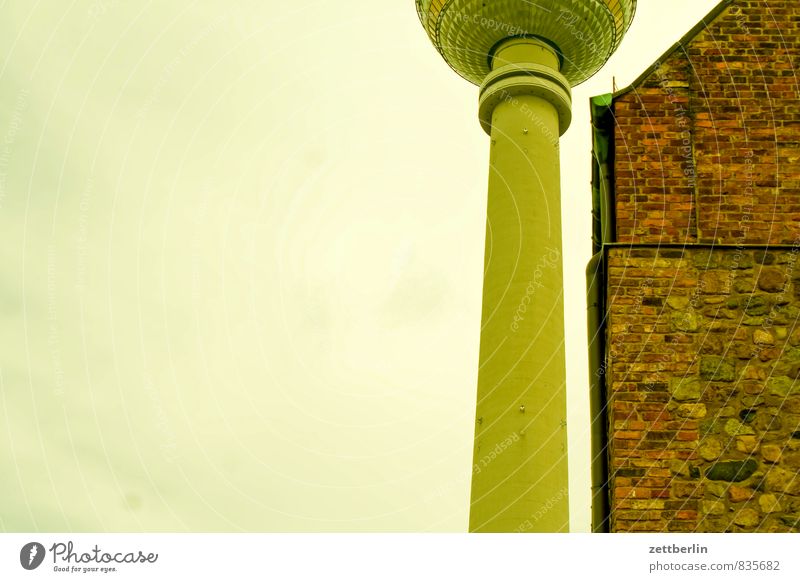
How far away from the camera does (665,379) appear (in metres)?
7.38

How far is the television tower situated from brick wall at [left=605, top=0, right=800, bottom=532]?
171 inches

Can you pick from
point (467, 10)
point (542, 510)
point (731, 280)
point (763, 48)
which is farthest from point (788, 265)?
point (467, 10)

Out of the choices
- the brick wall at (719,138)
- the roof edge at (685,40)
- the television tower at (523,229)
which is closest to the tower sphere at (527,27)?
the television tower at (523,229)

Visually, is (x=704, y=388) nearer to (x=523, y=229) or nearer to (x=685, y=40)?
(x=685, y=40)

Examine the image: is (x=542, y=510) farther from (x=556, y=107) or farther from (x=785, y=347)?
(x=556, y=107)

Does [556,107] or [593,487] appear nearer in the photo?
[593,487]

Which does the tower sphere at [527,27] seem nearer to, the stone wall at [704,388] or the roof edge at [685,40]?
the roof edge at [685,40]

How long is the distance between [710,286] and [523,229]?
6014 mm

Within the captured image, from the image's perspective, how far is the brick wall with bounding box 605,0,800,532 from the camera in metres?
7.01

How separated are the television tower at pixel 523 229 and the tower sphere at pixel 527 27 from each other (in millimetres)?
22

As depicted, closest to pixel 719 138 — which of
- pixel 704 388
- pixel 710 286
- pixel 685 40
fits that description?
Result: pixel 685 40

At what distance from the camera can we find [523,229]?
13.6 metres

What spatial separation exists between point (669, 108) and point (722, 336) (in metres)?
2.48

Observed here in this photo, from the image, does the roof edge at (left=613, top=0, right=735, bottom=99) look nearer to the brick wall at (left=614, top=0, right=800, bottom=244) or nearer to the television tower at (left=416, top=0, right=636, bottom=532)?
the brick wall at (left=614, top=0, right=800, bottom=244)
